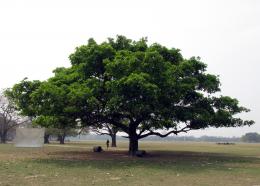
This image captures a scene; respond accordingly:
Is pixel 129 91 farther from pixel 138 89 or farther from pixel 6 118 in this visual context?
pixel 6 118

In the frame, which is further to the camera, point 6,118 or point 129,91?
point 6,118

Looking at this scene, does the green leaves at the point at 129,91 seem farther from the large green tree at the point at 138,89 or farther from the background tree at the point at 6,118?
the background tree at the point at 6,118

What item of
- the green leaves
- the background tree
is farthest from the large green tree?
the background tree

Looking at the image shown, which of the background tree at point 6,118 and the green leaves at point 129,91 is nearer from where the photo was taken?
the green leaves at point 129,91

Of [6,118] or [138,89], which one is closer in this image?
[138,89]

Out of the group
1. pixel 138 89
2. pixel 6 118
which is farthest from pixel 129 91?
pixel 6 118

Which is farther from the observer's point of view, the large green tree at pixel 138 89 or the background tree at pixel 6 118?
the background tree at pixel 6 118

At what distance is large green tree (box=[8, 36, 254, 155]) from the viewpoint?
93.5 ft

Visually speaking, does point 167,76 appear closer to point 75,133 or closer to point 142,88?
point 142,88

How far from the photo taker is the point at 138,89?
2756 centimetres

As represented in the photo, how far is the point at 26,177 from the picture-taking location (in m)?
19.1

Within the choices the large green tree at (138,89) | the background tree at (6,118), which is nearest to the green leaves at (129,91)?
the large green tree at (138,89)

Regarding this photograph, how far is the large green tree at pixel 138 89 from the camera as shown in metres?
28.5

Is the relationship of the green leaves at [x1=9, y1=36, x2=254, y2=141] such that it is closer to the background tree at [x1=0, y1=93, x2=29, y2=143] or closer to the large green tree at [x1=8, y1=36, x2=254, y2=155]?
the large green tree at [x1=8, y1=36, x2=254, y2=155]
